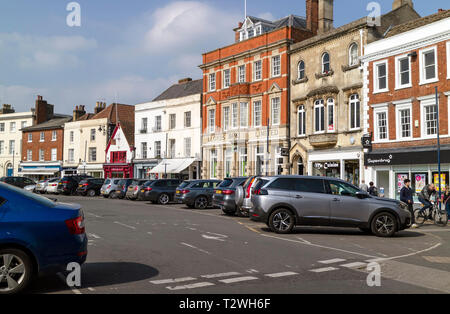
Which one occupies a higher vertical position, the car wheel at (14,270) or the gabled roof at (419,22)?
the gabled roof at (419,22)

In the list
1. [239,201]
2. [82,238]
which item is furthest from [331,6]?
[82,238]

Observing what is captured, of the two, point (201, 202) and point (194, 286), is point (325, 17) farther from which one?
point (194, 286)

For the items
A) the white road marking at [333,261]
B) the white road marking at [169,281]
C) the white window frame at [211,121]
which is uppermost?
the white window frame at [211,121]

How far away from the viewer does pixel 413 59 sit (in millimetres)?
25312

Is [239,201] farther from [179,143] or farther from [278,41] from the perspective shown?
[179,143]

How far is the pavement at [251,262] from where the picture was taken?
7035mm

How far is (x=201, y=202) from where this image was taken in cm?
2562

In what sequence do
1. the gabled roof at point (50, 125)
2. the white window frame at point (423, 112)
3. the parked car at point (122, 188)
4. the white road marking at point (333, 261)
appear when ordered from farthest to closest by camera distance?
the gabled roof at point (50, 125) → the parked car at point (122, 188) → the white window frame at point (423, 112) → the white road marking at point (333, 261)

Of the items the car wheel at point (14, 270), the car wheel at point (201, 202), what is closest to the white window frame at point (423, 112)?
the car wheel at point (201, 202)

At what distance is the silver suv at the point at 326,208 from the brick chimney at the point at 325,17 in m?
24.0

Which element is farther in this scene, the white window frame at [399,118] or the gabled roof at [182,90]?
the gabled roof at [182,90]

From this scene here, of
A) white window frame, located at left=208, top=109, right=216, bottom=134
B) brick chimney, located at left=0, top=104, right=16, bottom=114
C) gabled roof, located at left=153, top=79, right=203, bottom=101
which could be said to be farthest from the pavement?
brick chimney, located at left=0, top=104, right=16, bottom=114

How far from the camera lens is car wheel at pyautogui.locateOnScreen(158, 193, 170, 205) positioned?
96.2 ft

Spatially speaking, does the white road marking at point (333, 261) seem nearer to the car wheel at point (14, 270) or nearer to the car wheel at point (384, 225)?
the car wheel at point (384, 225)
